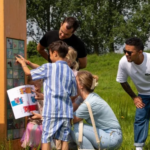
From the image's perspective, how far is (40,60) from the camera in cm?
2486

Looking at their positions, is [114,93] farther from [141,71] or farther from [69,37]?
[69,37]

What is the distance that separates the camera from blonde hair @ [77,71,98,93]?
4262 millimetres

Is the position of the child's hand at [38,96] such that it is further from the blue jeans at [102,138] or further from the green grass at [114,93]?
the green grass at [114,93]

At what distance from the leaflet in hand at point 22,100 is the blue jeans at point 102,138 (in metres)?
0.61

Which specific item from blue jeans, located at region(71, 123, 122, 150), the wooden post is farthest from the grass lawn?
the wooden post

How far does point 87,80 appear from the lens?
14.0 ft

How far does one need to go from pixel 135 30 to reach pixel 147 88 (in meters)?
27.6

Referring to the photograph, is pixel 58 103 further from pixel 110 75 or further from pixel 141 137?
pixel 110 75

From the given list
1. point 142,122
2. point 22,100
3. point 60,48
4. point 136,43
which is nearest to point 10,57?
point 22,100

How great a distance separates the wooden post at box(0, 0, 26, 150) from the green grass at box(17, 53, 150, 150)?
1.45 meters

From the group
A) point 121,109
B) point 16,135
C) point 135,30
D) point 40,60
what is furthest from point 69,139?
point 135,30

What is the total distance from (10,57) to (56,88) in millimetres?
884

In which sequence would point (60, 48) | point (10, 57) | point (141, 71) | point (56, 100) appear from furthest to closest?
point (141, 71), point (10, 57), point (60, 48), point (56, 100)

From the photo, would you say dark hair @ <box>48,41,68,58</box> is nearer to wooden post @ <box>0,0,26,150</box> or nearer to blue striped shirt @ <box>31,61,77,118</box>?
blue striped shirt @ <box>31,61,77,118</box>
